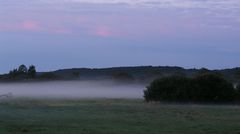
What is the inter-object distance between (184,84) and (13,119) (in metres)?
28.1

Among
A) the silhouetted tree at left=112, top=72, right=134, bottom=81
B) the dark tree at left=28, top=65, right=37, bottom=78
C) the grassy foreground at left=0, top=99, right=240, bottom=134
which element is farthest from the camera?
the silhouetted tree at left=112, top=72, right=134, bottom=81

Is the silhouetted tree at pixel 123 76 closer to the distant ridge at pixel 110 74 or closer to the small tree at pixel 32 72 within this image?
the distant ridge at pixel 110 74

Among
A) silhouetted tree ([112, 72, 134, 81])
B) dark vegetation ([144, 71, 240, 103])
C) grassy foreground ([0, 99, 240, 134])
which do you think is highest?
silhouetted tree ([112, 72, 134, 81])

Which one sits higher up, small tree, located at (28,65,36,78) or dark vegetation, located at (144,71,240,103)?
small tree, located at (28,65,36,78)

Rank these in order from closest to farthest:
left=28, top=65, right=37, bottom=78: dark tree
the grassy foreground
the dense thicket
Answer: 1. the grassy foreground
2. the dense thicket
3. left=28, top=65, right=37, bottom=78: dark tree

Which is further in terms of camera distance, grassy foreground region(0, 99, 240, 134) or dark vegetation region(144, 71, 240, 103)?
dark vegetation region(144, 71, 240, 103)

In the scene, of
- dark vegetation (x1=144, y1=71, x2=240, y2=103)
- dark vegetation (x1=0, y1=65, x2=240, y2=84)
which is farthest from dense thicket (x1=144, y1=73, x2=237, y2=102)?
dark vegetation (x1=0, y1=65, x2=240, y2=84)

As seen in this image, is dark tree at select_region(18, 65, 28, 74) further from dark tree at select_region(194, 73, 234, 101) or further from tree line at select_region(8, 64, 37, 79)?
dark tree at select_region(194, 73, 234, 101)

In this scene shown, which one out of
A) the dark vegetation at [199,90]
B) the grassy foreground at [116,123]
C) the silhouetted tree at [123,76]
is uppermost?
the silhouetted tree at [123,76]

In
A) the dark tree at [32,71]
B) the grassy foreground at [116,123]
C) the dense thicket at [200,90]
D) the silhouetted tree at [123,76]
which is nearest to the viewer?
the grassy foreground at [116,123]

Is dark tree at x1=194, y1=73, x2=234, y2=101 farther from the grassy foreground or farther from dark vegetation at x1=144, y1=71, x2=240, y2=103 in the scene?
the grassy foreground

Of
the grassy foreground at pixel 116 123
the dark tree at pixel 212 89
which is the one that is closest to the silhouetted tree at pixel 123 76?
the dark tree at pixel 212 89

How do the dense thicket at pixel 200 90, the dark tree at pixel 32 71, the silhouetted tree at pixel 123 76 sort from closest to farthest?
the dense thicket at pixel 200 90, the dark tree at pixel 32 71, the silhouetted tree at pixel 123 76

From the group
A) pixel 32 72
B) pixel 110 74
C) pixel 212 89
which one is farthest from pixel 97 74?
pixel 212 89
